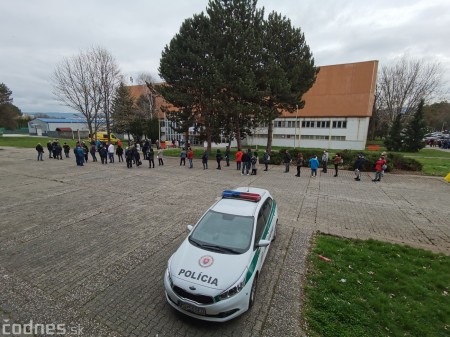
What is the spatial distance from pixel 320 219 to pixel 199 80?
1620cm

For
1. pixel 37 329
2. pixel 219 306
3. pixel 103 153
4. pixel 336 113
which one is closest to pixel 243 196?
pixel 219 306

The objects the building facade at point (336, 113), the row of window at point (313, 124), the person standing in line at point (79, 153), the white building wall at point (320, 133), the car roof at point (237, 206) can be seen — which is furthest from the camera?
the row of window at point (313, 124)

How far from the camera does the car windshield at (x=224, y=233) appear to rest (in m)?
4.25

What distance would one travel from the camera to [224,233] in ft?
14.9

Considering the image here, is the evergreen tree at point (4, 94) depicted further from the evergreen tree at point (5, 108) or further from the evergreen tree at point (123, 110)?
the evergreen tree at point (123, 110)

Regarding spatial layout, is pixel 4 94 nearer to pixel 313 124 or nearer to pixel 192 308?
pixel 313 124

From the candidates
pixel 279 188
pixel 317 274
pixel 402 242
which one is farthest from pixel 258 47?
pixel 317 274

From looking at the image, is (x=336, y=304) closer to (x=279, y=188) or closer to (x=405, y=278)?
(x=405, y=278)

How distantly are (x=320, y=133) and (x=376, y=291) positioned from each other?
3722cm

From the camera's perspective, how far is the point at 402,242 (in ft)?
21.8

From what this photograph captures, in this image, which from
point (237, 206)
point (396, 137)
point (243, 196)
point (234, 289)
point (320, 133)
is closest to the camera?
point (234, 289)

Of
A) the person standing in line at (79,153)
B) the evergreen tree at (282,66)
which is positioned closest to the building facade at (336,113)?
the evergreen tree at (282,66)

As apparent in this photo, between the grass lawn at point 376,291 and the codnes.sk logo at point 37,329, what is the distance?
140 inches

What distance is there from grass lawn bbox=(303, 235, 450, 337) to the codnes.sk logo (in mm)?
3559
